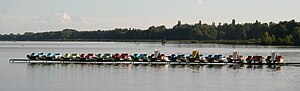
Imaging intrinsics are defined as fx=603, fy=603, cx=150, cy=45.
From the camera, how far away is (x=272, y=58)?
2397 inches

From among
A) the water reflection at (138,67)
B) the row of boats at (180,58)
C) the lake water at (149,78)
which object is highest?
the row of boats at (180,58)

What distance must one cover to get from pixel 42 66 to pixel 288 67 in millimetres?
23380

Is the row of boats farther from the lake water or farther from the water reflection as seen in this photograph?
the lake water

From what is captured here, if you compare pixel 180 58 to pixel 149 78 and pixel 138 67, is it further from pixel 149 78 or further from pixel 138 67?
pixel 149 78

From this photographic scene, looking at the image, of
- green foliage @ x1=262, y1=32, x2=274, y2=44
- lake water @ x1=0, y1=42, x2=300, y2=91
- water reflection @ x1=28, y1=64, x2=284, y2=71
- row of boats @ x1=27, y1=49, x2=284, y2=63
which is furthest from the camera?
green foliage @ x1=262, y1=32, x2=274, y2=44

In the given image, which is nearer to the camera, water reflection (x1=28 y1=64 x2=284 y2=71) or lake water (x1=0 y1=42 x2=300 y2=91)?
lake water (x1=0 y1=42 x2=300 y2=91)

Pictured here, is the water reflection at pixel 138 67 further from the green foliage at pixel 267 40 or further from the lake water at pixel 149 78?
the green foliage at pixel 267 40

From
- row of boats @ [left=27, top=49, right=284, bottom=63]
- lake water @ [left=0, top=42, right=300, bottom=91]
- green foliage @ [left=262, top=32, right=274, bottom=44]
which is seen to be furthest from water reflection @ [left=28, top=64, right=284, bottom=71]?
green foliage @ [left=262, top=32, right=274, bottom=44]

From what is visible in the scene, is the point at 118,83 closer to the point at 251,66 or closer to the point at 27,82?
the point at 27,82

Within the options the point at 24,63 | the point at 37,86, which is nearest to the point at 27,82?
the point at 37,86

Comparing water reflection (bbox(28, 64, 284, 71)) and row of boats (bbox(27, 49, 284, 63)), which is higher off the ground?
row of boats (bbox(27, 49, 284, 63))

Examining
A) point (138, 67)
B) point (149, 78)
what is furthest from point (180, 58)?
point (149, 78)

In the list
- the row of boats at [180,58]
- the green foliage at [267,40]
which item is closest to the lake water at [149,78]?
the row of boats at [180,58]

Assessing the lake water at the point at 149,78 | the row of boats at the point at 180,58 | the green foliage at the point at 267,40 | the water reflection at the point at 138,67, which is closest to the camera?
the lake water at the point at 149,78
